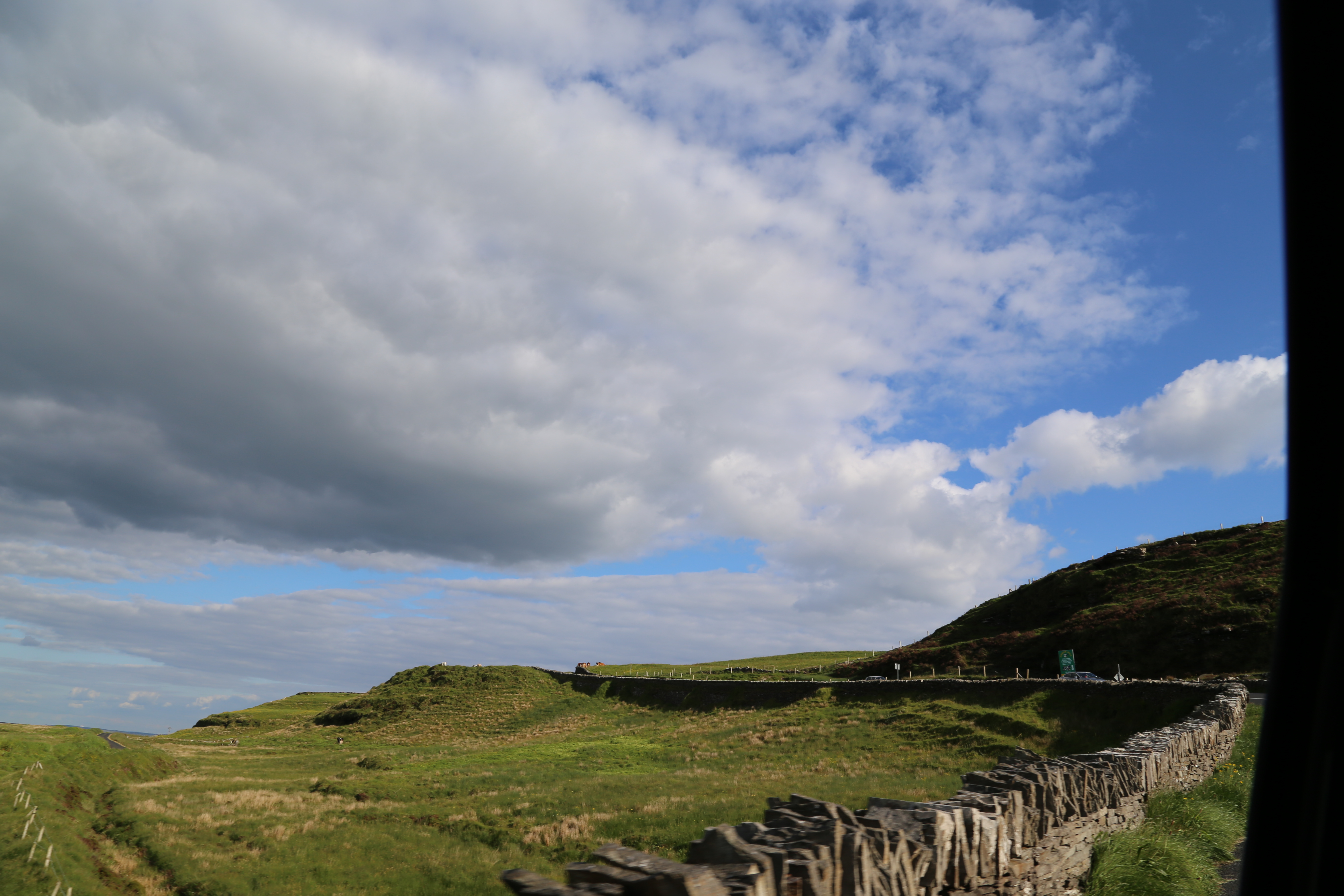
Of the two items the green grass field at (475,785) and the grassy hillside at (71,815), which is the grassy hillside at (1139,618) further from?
the grassy hillside at (71,815)

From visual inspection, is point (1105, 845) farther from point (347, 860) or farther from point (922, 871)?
point (347, 860)

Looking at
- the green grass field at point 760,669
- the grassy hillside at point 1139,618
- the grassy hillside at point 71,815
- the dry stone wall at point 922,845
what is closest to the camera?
the dry stone wall at point 922,845

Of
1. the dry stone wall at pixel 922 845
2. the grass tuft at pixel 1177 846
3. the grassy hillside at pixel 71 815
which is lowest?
the grassy hillside at pixel 71 815

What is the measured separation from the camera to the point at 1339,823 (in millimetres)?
1919

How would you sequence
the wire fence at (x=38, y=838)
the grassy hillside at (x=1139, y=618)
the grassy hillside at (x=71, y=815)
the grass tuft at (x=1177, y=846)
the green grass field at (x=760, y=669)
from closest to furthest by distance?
the grass tuft at (x=1177, y=846)
the wire fence at (x=38, y=838)
the grassy hillside at (x=71, y=815)
the grassy hillside at (x=1139, y=618)
the green grass field at (x=760, y=669)

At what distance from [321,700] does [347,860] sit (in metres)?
125

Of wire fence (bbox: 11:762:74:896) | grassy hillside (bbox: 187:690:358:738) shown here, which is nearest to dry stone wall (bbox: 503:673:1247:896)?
wire fence (bbox: 11:762:74:896)

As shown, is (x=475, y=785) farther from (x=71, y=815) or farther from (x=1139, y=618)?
(x=1139, y=618)

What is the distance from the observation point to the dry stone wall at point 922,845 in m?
5.25

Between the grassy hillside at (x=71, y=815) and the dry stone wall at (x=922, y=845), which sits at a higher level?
the dry stone wall at (x=922, y=845)

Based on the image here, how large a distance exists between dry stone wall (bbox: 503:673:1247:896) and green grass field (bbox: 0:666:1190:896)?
30.2 feet

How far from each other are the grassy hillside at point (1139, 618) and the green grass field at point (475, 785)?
2204 cm

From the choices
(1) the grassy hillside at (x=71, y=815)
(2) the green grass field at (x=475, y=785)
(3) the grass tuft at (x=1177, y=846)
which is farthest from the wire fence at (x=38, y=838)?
(3) the grass tuft at (x=1177, y=846)

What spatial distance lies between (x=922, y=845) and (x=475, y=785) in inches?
1193
